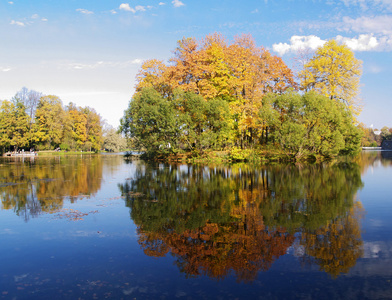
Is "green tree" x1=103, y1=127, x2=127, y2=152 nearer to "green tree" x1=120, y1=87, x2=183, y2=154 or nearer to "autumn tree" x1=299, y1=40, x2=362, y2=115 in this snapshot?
"green tree" x1=120, y1=87, x2=183, y2=154

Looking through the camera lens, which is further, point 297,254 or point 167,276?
point 297,254

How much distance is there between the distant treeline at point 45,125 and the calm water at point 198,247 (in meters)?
64.8

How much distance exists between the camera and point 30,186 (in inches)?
726

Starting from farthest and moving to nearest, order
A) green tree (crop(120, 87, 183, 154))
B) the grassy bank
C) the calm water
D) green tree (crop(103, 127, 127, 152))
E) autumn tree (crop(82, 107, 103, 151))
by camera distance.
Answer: green tree (crop(103, 127, 127, 152)) → autumn tree (crop(82, 107, 103, 151)) → green tree (crop(120, 87, 183, 154)) → the grassy bank → the calm water

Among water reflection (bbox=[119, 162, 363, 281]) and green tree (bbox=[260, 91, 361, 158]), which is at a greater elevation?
green tree (bbox=[260, 91, 361, 158])

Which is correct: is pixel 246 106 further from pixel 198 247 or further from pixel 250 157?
pixel 198 247

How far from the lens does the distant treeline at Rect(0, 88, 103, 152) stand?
230 feet

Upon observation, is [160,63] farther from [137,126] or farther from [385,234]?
[385,234]

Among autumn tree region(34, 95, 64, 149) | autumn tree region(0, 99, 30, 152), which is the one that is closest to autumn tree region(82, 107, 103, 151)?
autumn tree region(34, 95, 64, 149)

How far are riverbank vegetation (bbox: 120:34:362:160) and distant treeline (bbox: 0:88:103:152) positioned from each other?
3781 centimetres

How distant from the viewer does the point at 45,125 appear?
250 ft

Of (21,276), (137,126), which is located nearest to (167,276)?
(21,276)

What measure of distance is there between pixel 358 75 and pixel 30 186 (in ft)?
144

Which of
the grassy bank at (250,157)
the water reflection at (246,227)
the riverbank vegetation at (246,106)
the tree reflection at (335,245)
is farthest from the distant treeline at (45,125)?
the tree reflection at (335,245)
